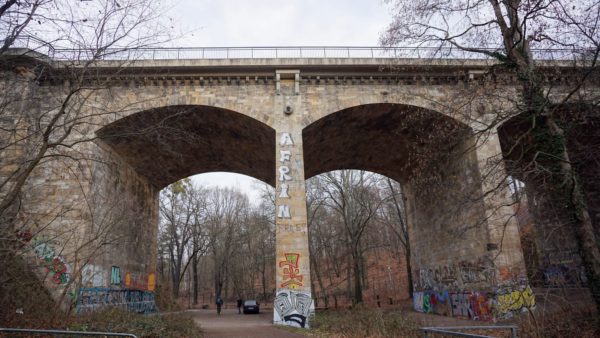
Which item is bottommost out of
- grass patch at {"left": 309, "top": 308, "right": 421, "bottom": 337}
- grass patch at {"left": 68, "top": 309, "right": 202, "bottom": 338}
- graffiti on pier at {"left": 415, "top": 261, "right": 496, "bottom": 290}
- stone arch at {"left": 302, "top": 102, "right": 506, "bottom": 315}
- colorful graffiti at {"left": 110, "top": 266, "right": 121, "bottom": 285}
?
grass patch at {"left": 309, "top": 308, "right": 421, "bottom": 337}

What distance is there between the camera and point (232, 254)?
3972 cm

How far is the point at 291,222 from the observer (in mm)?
14312

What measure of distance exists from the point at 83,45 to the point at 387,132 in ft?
41.8

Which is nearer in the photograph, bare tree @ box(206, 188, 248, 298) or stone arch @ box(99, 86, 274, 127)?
stone arch @ box(99, 86, 274, 127)

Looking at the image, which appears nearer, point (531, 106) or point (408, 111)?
point (531, 106)

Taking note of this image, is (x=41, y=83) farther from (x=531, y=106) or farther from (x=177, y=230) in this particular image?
(x=177, y=230)

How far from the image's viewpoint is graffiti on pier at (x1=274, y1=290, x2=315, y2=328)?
13195 mm

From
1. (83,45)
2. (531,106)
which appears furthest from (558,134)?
(83,45)

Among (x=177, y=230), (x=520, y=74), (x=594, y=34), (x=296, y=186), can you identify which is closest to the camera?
(x=594, y=34)

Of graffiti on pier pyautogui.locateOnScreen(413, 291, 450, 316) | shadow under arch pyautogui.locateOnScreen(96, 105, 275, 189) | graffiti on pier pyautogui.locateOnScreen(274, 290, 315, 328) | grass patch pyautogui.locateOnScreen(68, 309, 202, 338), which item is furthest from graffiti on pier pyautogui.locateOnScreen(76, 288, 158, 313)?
graffiti on pier pyautogui.locateOnScreen(413, 291, 450, 316)

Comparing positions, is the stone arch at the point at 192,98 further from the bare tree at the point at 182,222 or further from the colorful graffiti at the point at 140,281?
the bare tree at the point at 182,222

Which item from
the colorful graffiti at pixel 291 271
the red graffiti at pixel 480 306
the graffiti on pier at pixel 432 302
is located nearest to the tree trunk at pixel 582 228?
the red graffiti at pixel 480 306

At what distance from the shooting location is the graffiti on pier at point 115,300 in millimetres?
13680

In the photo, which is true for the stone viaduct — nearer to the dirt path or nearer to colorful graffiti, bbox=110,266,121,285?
colorful graffiti, bbox=110,266,121,285
